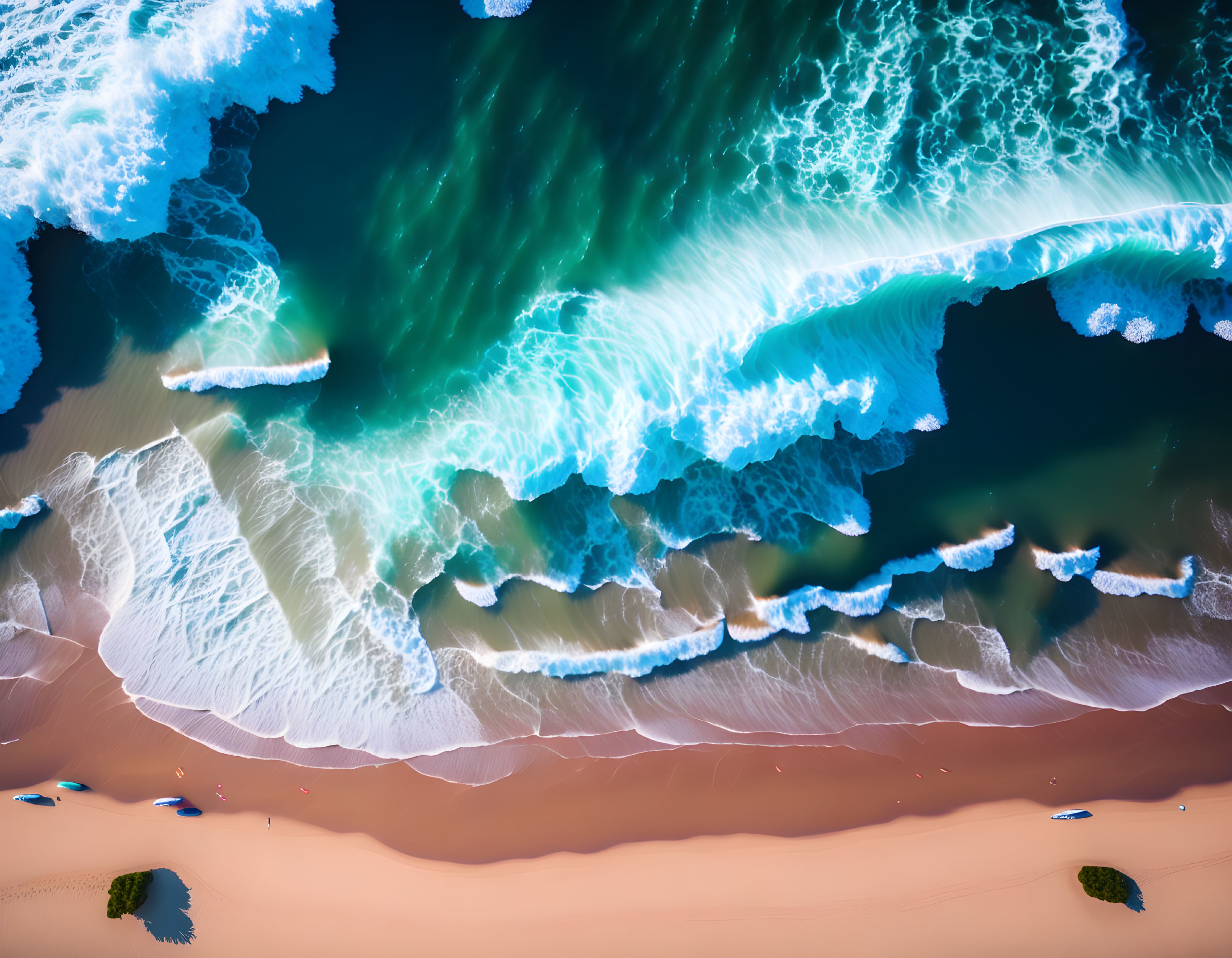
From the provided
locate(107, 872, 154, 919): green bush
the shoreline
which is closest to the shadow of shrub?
locate(107, 872, 154, 919): green bush

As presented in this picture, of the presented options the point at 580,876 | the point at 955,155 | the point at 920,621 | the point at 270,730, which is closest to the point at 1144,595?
the point at 920,621

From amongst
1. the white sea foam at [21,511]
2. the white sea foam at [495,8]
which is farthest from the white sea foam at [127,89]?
the white sea foam at [21,511]

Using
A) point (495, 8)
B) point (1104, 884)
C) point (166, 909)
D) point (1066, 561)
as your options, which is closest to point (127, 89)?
point (495, 8)

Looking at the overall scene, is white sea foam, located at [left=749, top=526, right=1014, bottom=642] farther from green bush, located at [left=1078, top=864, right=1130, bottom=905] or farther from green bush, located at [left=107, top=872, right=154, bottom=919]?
green bush, located at [left=107, top=872, right=154, bottom=919]

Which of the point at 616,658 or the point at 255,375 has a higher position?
the point at 255,375

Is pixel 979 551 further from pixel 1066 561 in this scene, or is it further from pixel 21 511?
pixel 21 511

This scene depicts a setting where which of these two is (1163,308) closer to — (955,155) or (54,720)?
(955,155)

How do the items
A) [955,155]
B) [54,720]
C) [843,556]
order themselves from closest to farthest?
[955,155] → [843,556] → [54,720]
